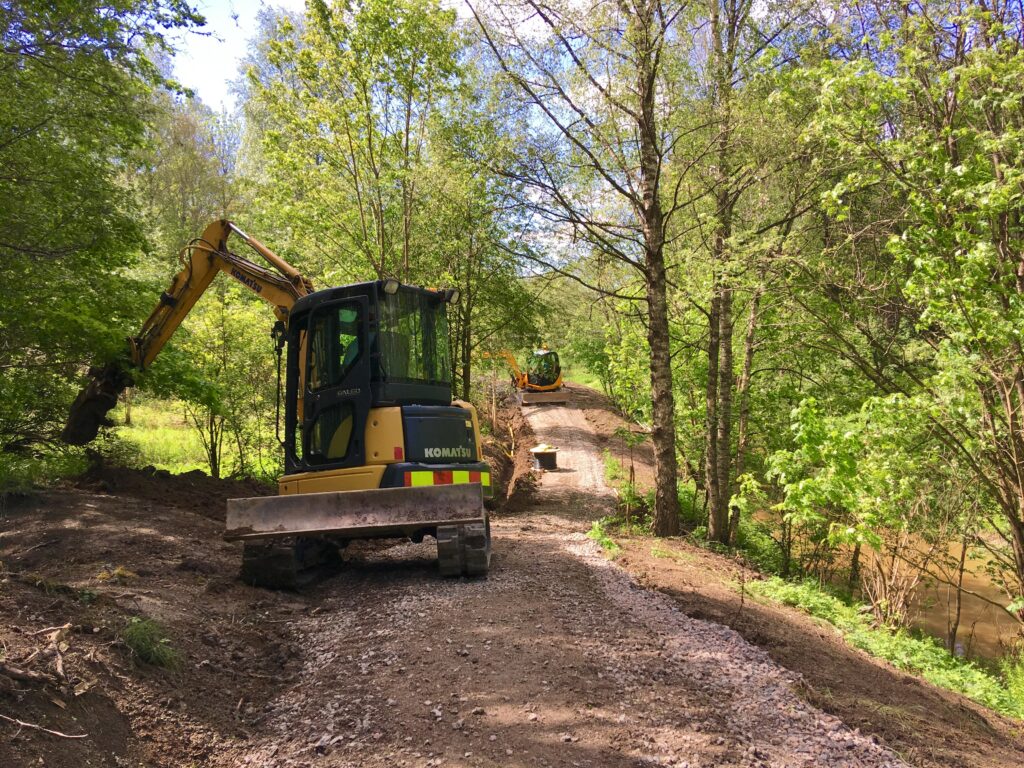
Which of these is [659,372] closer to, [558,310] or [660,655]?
[660,655]

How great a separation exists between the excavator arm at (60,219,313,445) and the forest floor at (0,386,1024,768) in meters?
2.52

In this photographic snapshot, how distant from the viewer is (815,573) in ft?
43.4

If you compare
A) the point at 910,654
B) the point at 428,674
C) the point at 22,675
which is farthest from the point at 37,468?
the point at 910,654

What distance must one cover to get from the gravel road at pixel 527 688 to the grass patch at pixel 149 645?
70 centimetres

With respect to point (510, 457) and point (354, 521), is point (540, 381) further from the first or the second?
point (354, 521)

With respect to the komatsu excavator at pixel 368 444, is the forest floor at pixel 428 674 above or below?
below

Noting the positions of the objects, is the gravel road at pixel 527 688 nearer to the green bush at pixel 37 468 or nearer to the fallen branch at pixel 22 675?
the fallen branch at pixel 22 675

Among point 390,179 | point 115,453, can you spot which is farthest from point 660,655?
point 390,179

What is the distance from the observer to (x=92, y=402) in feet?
32.7

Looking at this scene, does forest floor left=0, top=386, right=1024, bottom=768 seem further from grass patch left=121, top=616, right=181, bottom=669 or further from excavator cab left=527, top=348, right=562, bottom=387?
excavator cab left=527, top=348, right=562, bottom=387

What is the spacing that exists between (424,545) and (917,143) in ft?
26.8

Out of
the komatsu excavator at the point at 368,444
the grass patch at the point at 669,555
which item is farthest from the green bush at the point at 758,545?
the komatsu excavator at the point at 368,444

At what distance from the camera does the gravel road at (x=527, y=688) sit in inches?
143

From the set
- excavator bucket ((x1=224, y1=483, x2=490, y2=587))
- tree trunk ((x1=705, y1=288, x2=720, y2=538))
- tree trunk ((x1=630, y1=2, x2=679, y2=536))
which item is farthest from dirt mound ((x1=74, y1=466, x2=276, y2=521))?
tree trunk ((x1=705, y1=288, x2=720, y2=538))
